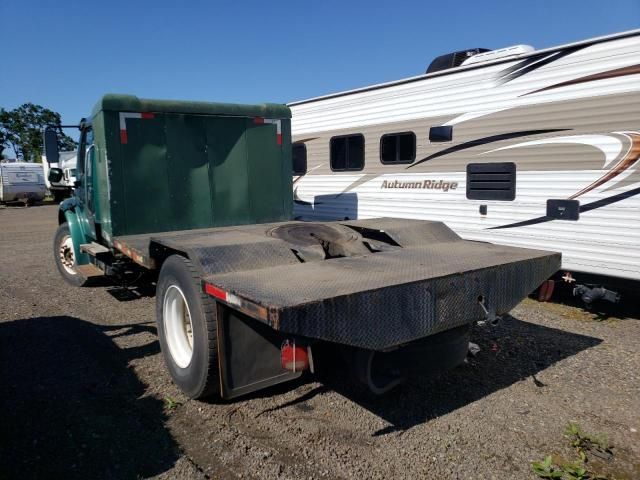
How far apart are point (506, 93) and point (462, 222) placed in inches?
67.5

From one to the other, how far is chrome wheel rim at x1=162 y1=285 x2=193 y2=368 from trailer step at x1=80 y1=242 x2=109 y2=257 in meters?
2.29

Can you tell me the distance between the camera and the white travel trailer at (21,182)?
27609 mm

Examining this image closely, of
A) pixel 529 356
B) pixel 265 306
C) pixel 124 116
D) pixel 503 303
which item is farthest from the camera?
pixel 124 116

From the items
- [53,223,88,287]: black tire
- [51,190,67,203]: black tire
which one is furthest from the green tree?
[53,223,88,287]: black tire

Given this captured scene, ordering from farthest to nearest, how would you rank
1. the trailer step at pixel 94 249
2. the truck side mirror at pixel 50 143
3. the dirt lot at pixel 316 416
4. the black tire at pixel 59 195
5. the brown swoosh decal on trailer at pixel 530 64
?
the black tire at pixel 59 195
the truck side mirror at pixel 50 143
the trailer step at pixel 94 249
the brown swoosh decal on trailer at pixel 530 64
the dirt lot at pixel 316 416

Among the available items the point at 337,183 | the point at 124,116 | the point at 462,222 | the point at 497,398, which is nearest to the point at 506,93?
the point at 462,222

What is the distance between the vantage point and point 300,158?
30.6 ft

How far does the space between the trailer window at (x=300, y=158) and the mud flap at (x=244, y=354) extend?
245 inches

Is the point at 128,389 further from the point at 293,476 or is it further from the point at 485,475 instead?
the point at 485,475

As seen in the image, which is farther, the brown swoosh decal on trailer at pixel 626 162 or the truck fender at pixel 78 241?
the truck fender at pixel 78 241

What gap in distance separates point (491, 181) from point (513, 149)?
1.57ft

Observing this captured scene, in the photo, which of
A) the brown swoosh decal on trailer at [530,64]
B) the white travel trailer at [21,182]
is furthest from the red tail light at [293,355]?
the white travel trailer at [21,182]

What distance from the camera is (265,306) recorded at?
2.49m

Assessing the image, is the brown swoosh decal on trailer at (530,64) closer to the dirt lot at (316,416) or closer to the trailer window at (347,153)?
the trailer window at (347,153)
